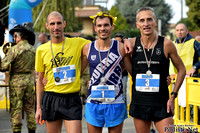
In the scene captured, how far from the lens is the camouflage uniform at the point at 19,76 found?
6.34 metres

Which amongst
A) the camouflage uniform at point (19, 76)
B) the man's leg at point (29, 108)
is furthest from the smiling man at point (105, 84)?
the man's leg at point (29, 108)

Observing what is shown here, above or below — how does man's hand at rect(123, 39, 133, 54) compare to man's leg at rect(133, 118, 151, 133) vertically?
above

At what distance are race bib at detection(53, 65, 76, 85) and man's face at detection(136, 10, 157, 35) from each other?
110cm

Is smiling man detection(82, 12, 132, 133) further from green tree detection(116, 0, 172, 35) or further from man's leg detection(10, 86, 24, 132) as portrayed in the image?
green tree detection(116, 0, 172, 35)

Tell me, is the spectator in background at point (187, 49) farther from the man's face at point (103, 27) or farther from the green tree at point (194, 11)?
the green tree at point (194, 11)

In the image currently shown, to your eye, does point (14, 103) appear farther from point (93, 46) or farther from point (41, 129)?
point (93, 46)

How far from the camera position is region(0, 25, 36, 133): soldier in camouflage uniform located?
20.8ft

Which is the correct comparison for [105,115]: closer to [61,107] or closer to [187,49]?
[61,107]

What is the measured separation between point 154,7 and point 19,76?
57.6 metres

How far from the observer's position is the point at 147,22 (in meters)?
4.25

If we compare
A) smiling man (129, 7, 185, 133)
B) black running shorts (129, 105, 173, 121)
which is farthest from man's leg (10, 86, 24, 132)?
black running shorts (129, 105, 173, 121)

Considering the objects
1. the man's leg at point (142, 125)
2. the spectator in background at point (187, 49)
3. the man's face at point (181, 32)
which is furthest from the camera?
the man's face at point (181, 32)

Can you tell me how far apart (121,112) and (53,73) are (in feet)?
3.68

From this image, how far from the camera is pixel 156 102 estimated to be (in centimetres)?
415
